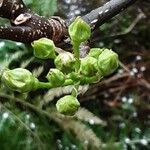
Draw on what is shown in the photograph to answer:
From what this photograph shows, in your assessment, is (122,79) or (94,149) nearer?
(94,149)

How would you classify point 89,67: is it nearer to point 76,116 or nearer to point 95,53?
point 95,53

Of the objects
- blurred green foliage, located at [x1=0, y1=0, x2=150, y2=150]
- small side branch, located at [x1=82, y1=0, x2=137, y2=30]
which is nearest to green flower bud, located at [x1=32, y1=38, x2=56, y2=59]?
small side branch, located at [x1=82, y1=0, x2=137, y2=30]

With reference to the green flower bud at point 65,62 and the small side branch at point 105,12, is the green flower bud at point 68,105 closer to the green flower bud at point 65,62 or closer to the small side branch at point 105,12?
the green flower bud at point 65,62

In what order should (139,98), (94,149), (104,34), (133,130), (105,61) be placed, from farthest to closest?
1. (139,98)
2. (133,130)
3. (104,34)
4. (94,149)
5. (105,61)

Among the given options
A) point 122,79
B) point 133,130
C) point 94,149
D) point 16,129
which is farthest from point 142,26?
point 16,129

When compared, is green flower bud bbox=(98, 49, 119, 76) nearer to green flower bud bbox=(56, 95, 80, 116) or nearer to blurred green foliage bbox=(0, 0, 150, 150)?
green flower bud bbox=(56, 95, 80, 116)

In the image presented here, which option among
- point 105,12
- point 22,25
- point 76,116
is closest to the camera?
point 22,25

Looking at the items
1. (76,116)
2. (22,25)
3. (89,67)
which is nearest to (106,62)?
(89,67)

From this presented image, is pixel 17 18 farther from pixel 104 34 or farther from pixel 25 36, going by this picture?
pixel 104 34
